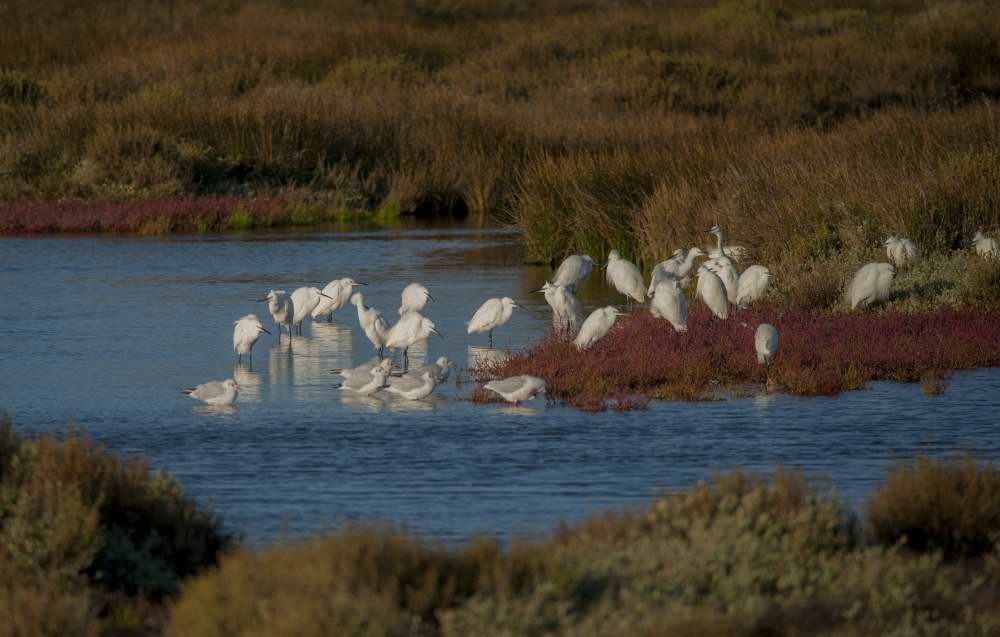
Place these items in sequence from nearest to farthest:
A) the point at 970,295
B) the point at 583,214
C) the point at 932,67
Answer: the point at 970,295 → the point at 583,214 → the point at 932,67

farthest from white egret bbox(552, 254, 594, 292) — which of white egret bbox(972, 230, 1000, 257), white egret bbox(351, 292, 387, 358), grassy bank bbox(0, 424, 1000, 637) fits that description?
grassy bank bbox(0, 424, 1000, 637)

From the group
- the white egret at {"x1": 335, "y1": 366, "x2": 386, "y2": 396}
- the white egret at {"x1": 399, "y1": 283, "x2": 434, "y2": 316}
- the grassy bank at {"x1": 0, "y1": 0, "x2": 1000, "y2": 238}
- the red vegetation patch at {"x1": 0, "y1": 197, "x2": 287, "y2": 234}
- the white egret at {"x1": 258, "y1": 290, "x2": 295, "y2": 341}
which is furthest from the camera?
the red vegetation patch at {"x1": 0, "y1": 197, "x2": 287, "y2": 234}

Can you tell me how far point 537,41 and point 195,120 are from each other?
15.8 meters

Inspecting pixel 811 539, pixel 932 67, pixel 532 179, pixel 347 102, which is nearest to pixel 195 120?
pixel 347 102

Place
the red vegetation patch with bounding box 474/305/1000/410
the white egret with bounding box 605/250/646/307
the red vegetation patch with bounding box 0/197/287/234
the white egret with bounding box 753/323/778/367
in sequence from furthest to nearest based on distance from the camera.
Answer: the red vegetation patch with bounding box 0/197/287/234 < the white egret with bounding box 605/250/646/307 < the white egret with bounding box 753/323/778/367 < the red vegetation patch with bounding box 474/305/1000/410

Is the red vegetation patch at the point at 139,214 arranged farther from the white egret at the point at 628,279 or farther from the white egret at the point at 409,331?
the white egret at the point at 409,331

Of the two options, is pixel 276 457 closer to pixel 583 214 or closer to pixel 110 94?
pixel 583 214

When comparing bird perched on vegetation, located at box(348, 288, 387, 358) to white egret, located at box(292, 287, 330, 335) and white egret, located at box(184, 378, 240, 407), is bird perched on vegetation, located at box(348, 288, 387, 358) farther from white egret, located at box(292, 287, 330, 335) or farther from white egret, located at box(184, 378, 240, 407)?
white egret, located at box(184, 378, 240, 407)

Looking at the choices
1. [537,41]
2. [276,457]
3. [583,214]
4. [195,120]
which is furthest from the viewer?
[537,41]

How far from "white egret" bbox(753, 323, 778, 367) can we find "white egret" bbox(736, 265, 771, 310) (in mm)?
2476

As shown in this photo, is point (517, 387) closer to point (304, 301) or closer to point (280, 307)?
point (280, 307)

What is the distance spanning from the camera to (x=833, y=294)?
50.4 feet

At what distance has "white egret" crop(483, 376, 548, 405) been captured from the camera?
455 inches

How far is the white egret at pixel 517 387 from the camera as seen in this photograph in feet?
37.9
